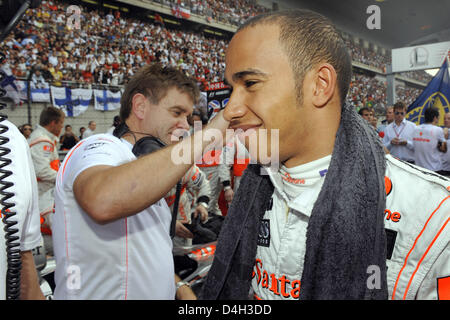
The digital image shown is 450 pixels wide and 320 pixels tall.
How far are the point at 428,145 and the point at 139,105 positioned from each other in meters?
5.95

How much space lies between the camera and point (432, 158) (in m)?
5.93

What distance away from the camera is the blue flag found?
685cm

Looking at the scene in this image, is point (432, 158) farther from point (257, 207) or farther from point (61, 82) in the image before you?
point (61, 82)

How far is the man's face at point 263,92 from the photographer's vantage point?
974 mm

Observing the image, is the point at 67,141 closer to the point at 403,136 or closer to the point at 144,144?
the point at 403,136

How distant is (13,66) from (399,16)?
46.6ft

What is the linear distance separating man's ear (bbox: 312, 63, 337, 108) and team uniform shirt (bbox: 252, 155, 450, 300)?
203 mm

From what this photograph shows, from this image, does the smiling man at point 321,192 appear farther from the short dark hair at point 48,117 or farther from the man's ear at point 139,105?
the short dark hair at point 48,117

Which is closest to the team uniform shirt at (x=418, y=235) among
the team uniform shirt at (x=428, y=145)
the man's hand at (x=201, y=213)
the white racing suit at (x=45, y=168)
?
the man's hand at (x=201, y=213)

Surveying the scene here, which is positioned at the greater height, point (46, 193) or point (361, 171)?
point (361, 171)

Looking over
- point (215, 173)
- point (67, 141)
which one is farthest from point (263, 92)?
point (67, 141)

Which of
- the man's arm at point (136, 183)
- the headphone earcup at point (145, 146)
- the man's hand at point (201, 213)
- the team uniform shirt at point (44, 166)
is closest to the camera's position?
the man's arm at point (136, 183)

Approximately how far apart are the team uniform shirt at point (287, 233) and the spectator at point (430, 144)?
5.87 m

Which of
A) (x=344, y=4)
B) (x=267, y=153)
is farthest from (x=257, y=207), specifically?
(x=344, y=4)
